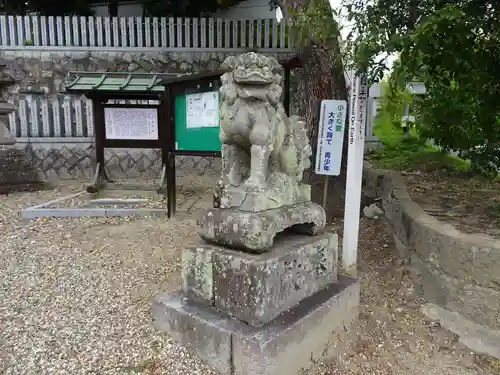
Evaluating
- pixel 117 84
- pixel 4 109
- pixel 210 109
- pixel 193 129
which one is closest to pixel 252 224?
pixel 210 109

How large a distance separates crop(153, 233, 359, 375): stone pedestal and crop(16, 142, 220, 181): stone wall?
581cm

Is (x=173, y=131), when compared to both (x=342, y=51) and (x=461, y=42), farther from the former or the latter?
(x=461, y=42)

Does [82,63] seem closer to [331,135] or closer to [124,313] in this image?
[331,135]

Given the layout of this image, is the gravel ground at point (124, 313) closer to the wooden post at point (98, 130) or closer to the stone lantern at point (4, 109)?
the wooden post at point (98, 130)

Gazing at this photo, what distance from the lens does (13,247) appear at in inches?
146

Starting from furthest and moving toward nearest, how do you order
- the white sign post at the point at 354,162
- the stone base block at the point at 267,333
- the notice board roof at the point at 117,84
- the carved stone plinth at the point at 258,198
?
the notice board roof at the point at 117,84 → the white sign post at the point at 354,162 → the carved stone plinth at the point at 258,198 → the stone base block at the point at 267,333

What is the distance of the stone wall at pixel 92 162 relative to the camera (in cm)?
782

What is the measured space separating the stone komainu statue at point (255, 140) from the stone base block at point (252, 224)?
0.05m

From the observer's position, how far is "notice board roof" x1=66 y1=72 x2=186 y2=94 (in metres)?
5.78

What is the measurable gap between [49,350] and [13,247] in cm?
200

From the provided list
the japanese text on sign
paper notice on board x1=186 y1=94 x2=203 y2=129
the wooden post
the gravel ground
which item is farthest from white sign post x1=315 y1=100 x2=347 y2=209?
the wooden post

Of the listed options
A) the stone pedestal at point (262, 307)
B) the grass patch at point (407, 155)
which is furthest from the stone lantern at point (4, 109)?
the grass patch at point (407, 155)

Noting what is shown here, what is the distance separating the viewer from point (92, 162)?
7.93m

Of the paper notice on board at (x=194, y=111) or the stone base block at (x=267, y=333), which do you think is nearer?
the stone base block at (x=267, y=333)
